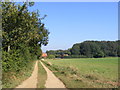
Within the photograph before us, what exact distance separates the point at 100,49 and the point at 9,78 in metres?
110

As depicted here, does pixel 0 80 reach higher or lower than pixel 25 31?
lower

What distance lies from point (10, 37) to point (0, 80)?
466cm

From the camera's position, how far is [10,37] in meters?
15.9

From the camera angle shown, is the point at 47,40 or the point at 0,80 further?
the point at 47,40

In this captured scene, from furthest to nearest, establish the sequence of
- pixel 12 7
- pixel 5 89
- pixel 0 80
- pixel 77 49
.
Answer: pixel 77 49 → pixel 12 7 → pixel 0 80 → pixel 5 89

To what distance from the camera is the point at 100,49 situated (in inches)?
4751

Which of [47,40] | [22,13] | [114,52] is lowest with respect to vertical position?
[114,52]

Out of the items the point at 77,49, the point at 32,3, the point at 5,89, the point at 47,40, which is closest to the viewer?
the point at 5,89

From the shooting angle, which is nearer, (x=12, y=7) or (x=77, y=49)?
(x=12, y=7)

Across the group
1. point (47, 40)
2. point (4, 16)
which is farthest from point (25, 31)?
point (47, 40)

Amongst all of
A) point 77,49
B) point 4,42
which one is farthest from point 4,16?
point 77,49

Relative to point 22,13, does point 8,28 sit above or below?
below

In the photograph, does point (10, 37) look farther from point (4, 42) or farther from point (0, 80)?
point (0, 80)

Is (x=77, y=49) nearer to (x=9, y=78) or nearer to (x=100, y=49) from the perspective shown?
(x=100, y=49)
